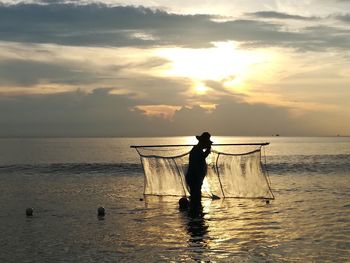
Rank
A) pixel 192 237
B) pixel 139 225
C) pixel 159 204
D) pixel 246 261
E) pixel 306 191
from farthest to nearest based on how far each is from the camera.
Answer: pixel 306 191 → pixel 159 204 → pixel 139 225 → pixel 192 237 → pixel 246 261

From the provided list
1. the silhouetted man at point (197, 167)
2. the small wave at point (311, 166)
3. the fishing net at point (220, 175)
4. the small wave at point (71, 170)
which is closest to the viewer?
the silhouetted man at point (197, 167)

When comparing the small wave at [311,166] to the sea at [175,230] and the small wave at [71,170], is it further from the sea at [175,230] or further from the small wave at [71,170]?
the sea at [175,230]

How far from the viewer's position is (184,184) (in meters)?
21.4

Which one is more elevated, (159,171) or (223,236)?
(159,171)

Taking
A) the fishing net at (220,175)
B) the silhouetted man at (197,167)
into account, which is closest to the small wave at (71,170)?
the fishing net at (220,175)

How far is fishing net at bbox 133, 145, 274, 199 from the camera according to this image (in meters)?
20.7

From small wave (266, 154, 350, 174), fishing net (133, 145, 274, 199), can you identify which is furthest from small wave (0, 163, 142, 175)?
fishing net (133, 145, 274, 199)

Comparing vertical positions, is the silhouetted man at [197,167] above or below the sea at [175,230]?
above

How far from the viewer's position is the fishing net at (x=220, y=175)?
2070 cm

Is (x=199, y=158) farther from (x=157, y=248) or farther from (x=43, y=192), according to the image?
(x=43, y=192)

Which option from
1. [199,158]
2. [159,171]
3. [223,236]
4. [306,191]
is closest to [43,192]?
[159,171]

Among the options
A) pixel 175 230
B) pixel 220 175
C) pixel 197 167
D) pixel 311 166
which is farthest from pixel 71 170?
pixel 175 230

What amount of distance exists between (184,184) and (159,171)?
1.39 meters

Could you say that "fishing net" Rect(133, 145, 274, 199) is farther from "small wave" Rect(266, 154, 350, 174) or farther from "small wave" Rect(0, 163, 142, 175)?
"small wave" Rect(266, 154, 350, 174)
